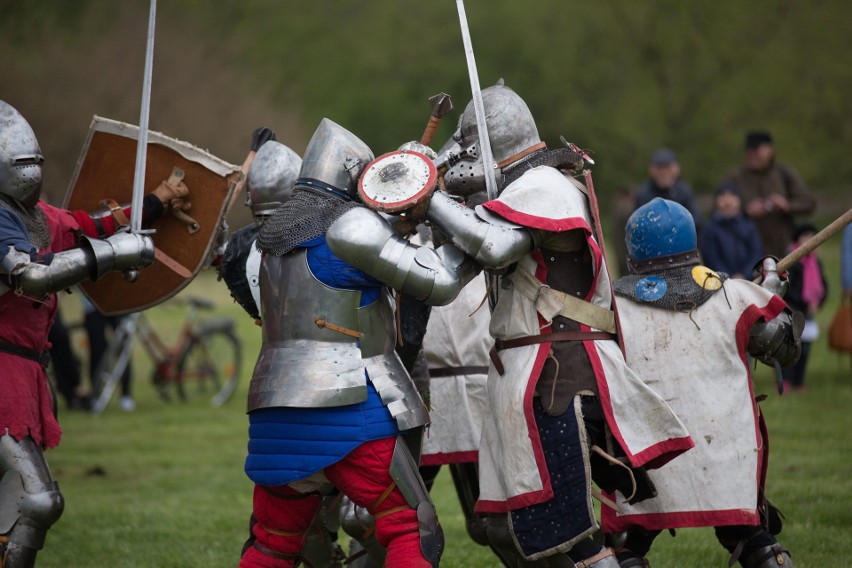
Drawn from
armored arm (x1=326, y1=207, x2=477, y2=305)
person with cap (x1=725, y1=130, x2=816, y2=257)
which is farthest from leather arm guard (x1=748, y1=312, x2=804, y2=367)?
person with cap (x1=725, y1=130, x2=816, y2=257)

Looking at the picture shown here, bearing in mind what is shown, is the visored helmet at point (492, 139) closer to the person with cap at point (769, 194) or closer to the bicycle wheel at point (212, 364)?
the person with cap at point (769, 194)

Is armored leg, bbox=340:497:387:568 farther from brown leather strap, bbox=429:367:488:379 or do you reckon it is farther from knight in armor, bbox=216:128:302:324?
knight in armor, bbox=216:128:302:324

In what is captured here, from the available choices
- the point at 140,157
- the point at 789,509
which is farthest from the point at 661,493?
the point at 140,157

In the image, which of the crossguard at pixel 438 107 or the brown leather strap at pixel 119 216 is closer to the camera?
the crossguard at pixel 438 107

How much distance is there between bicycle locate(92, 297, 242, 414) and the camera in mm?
11242

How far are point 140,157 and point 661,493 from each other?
2384 millimetres

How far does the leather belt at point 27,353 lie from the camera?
4512 millimetres

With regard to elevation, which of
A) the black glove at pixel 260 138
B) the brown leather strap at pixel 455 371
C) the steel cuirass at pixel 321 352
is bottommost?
the brown leather strap at pixel 455 371

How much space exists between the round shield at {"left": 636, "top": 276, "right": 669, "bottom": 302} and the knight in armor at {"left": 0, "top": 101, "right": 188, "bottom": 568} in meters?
1.92

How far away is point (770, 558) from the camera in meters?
4.42

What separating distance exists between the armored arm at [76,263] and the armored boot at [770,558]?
8.51 ft

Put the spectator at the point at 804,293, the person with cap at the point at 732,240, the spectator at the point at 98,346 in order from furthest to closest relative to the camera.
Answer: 1. the spectator at the point at 98,346
2. the spectator at the point at 804,293
3. the person with cap at the point at 732,240

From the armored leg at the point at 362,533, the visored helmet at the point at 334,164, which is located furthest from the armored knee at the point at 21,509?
the visored helmet at the point at 334,164

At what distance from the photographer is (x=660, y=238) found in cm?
458
